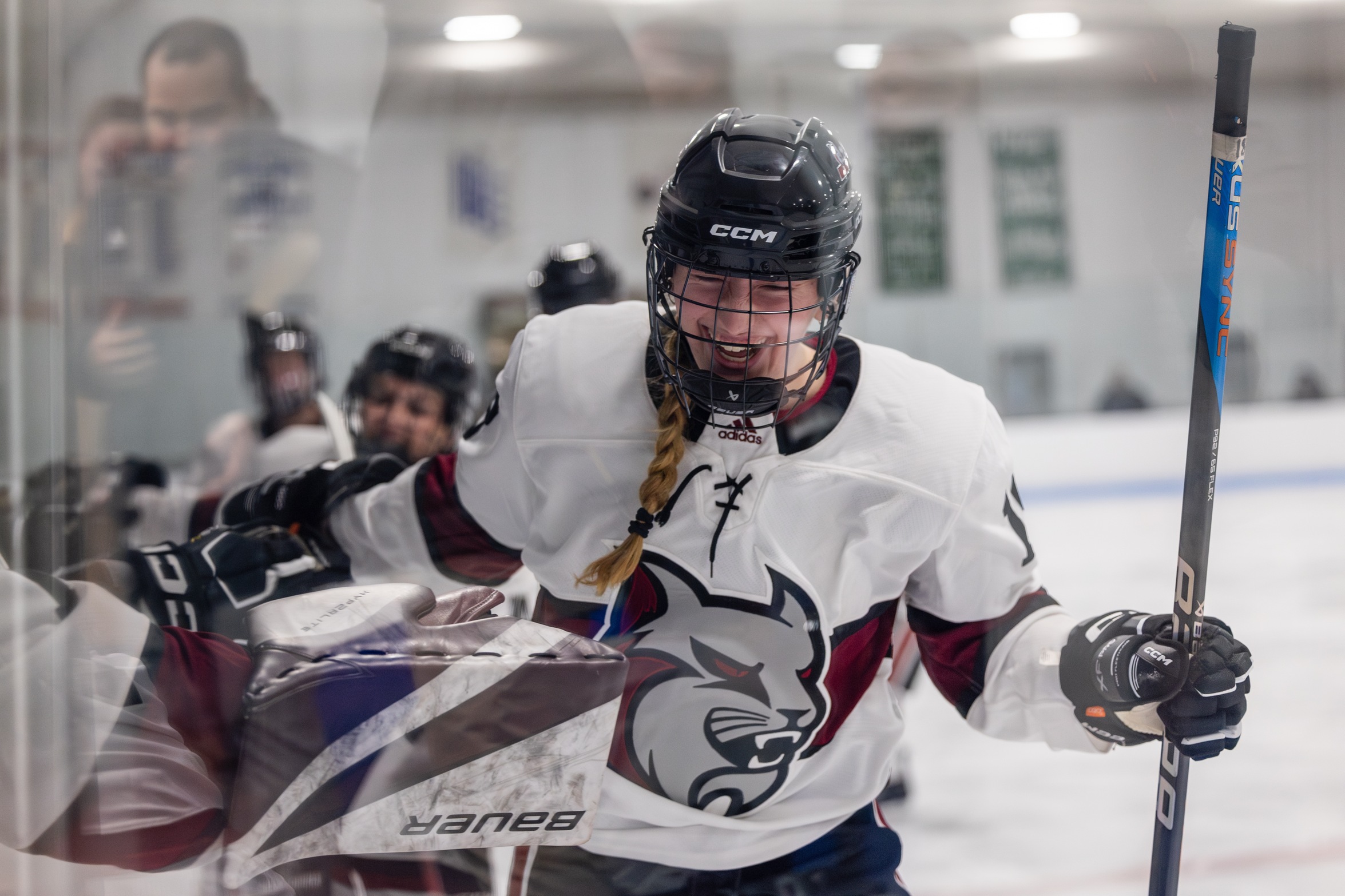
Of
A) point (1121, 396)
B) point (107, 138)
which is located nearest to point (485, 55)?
point (107, 138)

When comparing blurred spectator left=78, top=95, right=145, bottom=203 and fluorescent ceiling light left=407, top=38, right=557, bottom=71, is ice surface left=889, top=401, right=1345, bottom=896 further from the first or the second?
blurred spectator left=78, top=95, right=145, bottom=203

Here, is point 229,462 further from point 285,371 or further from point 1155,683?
point 1155,683

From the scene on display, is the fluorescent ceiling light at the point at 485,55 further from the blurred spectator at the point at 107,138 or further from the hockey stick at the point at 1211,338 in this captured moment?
the hockey stick at the point at 1211,338

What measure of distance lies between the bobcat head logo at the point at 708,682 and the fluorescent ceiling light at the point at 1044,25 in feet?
2.09

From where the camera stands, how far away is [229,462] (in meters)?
0.95

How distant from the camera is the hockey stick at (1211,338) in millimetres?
926

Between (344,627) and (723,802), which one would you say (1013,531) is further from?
(344,627)

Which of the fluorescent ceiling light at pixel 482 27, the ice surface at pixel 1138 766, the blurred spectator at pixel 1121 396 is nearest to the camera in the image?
the fluorescent ceiling light at pixel 482 27

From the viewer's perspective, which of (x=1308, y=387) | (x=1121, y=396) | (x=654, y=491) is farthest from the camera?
(x=1308, y=387)

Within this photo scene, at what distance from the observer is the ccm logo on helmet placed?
83cm

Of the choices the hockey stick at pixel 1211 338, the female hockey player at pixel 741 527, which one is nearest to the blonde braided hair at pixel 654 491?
the female hockey player at pixel 741 527

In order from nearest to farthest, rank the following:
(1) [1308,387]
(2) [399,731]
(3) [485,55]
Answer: (2) [399,731]
(3) [485,55]
(1) [1308,387]

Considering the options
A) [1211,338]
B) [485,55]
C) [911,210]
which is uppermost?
[485,55]

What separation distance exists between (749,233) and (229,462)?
0.53 metres
